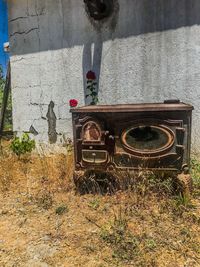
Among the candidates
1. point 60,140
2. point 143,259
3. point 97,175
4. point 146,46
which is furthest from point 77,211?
point 146,46

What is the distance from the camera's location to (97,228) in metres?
3.03

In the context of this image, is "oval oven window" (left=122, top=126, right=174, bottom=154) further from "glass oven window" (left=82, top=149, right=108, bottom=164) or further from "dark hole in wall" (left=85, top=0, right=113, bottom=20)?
"dark hole in wall" (left=85, top=0, right=113, bottom=20)

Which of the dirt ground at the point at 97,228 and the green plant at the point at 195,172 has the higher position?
the green plant at the point at 195,172

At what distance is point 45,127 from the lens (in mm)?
5965

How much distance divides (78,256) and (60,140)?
336 centimetres

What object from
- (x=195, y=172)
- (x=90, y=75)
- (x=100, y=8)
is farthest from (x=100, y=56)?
(x=195, y=172)

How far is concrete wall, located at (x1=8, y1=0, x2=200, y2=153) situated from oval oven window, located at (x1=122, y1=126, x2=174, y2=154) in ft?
4.50

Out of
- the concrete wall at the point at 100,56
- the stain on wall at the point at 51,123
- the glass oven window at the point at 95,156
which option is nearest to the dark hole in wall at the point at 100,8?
the concrete wall at the point at 100,56

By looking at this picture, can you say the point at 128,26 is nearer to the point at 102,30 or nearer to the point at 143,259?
the point at 102,30

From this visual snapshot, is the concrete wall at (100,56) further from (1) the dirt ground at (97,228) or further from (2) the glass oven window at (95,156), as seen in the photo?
(1) the dirt ground at (97,228)

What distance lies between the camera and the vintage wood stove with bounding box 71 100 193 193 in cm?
342

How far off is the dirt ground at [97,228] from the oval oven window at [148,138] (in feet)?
1.57

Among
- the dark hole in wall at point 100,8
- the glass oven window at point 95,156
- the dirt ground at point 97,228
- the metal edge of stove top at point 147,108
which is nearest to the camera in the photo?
the dirt ground at point 97,228

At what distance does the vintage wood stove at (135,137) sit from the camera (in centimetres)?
342
